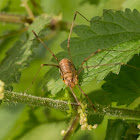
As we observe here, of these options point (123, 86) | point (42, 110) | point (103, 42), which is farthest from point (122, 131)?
point (42, 110)

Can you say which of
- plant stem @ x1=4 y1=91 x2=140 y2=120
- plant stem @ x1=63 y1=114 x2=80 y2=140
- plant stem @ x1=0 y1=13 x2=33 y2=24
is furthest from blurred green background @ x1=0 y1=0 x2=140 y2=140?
plant stem @ x1=0 y1=13 x2=33 y2=24

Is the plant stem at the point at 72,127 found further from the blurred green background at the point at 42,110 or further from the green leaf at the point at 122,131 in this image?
the green leaf at the point at 122,131

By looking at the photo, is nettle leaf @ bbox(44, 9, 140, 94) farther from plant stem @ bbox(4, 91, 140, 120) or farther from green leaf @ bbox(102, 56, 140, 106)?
plant stem @ bbox(4, 91, 140, 120)

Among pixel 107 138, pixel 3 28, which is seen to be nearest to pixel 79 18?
pixel 3 28

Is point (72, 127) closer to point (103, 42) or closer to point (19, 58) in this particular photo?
point (103, 42)

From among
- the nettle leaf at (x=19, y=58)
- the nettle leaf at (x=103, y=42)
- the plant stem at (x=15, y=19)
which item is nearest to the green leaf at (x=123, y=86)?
the nettle leaf at (x=103, y=42)

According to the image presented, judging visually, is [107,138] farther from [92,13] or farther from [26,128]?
[92,13]
